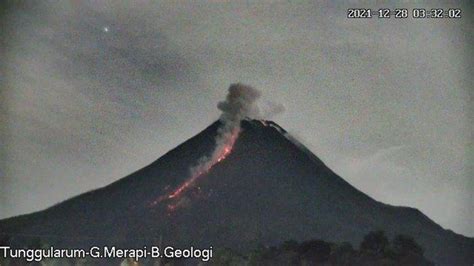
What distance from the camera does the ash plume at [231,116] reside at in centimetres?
410

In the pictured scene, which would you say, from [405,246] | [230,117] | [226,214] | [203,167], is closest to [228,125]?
[230,117]

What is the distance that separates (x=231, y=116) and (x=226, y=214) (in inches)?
27.6

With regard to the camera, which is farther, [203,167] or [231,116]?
[203,167]

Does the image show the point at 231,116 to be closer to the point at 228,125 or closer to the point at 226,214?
the point at 228,125

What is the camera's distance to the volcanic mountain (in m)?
4.05

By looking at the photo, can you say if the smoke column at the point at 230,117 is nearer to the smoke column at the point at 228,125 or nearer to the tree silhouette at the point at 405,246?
the smoke column at the point at 228,125

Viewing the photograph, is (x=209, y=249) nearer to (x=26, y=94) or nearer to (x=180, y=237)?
(x=180, y=237)

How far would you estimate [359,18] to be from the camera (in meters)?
4.10

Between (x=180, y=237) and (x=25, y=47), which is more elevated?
(x=25, y=47)

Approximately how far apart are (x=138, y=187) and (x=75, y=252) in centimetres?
63

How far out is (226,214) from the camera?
13.5 ft

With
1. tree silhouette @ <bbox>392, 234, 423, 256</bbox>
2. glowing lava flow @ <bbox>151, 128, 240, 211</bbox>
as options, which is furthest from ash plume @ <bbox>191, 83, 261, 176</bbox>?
tree silhouette @ <bbox>392, 234, 423, 256</bbox>

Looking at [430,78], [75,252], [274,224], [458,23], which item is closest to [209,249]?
[274,224]

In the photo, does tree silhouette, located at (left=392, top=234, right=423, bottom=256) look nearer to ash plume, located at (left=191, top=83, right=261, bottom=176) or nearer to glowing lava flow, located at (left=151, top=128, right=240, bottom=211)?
ash plume, located at (left=191, top=83, right=261, bottom=176)
